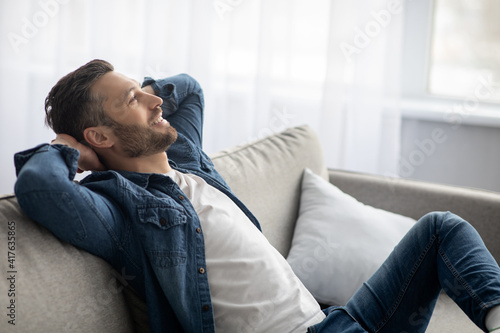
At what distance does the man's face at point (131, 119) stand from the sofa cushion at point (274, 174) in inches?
13.3

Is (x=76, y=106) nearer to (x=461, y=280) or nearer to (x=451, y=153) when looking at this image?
(x=461, y=280)

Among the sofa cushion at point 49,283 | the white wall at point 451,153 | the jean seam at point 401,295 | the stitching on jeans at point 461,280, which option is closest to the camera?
the sofa cushion at point 49,283

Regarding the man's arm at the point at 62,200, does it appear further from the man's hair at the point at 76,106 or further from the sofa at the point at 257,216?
the man's hair at the point at 76,106

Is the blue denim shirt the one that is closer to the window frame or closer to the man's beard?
the man's beard

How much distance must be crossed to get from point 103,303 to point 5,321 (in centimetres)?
22

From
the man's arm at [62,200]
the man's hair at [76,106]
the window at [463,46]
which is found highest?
the window at [463,46]

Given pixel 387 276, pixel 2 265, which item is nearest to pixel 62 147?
pixel 2 265

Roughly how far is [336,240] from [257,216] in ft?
0.88

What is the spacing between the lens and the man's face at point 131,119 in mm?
1349

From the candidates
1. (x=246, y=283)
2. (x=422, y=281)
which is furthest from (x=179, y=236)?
(x=422, y=281)

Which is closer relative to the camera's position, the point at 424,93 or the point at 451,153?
the point at 451,153

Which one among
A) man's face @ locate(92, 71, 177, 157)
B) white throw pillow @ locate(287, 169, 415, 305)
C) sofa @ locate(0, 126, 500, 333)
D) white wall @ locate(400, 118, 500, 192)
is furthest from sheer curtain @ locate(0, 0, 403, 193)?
man's face @ locate(92, 71, 177, 157)

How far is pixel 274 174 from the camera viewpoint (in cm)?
187

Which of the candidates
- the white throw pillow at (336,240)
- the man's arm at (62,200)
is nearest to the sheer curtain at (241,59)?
the white throw pillow at (336,240)
